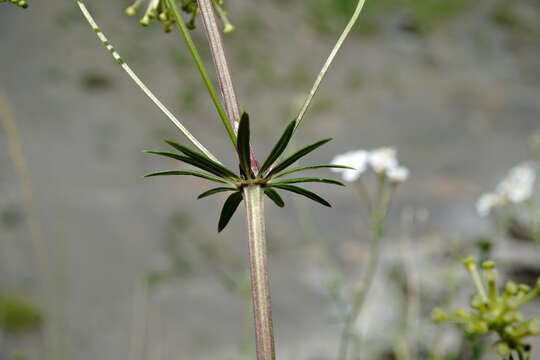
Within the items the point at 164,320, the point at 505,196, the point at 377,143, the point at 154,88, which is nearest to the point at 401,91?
the point at 377,143

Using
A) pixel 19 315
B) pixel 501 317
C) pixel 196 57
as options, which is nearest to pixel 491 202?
pixel 501 317

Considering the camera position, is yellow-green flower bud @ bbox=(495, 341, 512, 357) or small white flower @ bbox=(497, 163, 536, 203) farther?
small white flower @ bbox=(497, 163, 536, 203)

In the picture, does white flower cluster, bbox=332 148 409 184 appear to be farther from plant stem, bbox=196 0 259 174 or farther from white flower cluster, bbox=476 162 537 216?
plant stem, bbox=196 0 259 174

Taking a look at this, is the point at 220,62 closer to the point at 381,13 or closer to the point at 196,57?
the point at 196,57

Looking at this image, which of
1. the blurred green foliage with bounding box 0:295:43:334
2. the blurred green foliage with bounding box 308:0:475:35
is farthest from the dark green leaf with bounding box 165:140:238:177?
the blurred green foliage with bounding box 308:0:475:35

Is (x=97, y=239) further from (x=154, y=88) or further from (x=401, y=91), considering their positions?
(x=401, y=91)

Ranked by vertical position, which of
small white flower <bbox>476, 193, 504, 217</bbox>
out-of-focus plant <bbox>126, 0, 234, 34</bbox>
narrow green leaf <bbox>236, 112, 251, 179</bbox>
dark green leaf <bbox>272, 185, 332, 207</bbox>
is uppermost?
small white flower <bbox>476, 193, 504, 217</bbox>
